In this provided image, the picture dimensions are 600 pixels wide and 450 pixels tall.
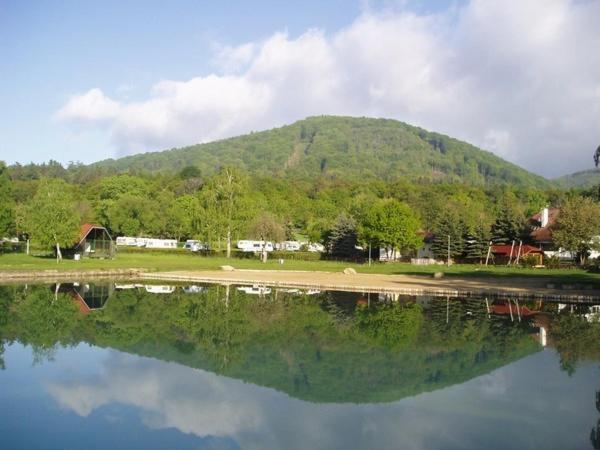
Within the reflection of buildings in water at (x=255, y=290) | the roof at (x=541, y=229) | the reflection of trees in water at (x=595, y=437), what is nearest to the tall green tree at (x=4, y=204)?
the reflection of buildings in water at (x=255, y=290)

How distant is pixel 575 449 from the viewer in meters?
9.74

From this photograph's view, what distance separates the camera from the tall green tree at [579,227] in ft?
177

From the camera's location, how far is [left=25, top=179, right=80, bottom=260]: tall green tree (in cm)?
4978

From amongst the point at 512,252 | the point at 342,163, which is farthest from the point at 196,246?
the point at 342,163

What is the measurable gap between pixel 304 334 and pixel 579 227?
4416 centimetres

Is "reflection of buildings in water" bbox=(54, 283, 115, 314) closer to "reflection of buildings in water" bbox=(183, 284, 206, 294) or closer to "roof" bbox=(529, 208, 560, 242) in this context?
"reflection of buildings in water" bbox=(183, 284, 206, 294)

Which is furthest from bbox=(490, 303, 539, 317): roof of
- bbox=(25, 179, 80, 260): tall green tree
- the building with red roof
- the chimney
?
the chimney

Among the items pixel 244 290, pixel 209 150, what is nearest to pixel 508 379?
pixel 244 290

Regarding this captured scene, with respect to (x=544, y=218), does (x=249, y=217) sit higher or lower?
lower

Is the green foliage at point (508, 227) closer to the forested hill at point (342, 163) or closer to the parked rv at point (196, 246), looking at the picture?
the parked rv at point (196, 246)

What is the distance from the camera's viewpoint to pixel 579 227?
54.4m

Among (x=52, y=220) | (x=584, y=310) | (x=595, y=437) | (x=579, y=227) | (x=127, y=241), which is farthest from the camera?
(x=127, y=241)

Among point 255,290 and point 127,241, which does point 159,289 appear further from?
point 127,241

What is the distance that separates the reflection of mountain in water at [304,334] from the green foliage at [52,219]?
2064cm
